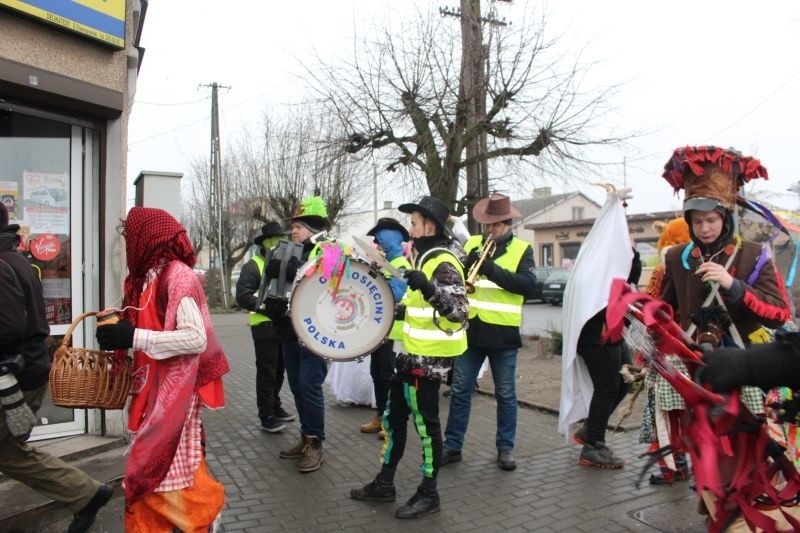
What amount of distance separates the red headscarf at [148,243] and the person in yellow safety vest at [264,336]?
2.88 m

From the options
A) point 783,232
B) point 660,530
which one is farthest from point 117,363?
point 783,232

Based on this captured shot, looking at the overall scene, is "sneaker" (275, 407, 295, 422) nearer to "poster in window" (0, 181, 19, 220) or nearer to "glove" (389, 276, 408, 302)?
"glove" (389, 276, 408, 302)

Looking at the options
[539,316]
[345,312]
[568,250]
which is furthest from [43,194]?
[568,250]

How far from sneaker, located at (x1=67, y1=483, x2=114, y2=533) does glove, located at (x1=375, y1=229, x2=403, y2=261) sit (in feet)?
8.83

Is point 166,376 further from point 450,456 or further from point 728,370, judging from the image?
point 450,456

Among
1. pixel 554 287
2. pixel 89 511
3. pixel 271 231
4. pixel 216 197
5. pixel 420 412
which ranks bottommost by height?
pixel 89 511

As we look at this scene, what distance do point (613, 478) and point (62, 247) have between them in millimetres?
4862

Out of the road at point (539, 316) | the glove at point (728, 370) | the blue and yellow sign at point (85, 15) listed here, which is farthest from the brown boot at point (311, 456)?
the road at point (539, 316)

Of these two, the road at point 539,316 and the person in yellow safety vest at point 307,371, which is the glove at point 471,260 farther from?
the road at point 539,316

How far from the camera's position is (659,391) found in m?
3.85

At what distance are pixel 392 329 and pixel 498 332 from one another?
2.97 ft

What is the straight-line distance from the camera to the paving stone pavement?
4.05m

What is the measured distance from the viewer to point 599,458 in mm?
5074

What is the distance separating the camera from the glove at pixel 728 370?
2.22 meters
